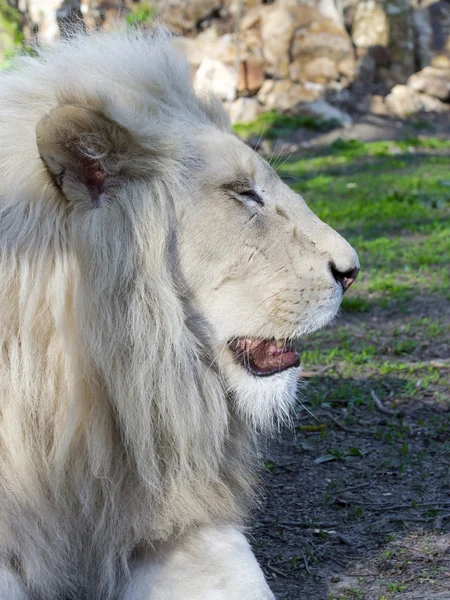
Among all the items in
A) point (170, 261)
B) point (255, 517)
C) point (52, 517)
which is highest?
point (170, 261)

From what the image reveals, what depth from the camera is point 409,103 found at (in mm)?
13805

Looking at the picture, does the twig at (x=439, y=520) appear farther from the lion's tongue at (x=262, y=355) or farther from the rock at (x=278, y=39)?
the rock at (x=278, y=39)

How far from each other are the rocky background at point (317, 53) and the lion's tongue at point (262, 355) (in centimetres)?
1106

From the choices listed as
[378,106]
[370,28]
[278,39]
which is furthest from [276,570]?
[370,28]

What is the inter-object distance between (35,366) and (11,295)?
0.16m

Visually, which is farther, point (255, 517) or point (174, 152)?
point (255, 517)

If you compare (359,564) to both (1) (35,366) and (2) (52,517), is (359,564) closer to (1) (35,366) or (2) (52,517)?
(2) (52,517)

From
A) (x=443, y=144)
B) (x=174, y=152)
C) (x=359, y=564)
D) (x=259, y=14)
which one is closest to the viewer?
(x=174, y=152)

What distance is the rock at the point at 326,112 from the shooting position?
13.1m

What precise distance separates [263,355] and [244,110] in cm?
1128

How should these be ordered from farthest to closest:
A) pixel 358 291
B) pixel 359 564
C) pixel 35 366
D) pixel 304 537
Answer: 1. pixel 358 291
2. pixel 304 537
3. pixel 359 564
4. pixel 35 366

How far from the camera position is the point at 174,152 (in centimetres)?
204

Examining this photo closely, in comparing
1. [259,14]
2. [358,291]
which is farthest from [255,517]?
[259,14]

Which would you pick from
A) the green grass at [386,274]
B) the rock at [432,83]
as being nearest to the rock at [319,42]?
the rock at [432,83]
